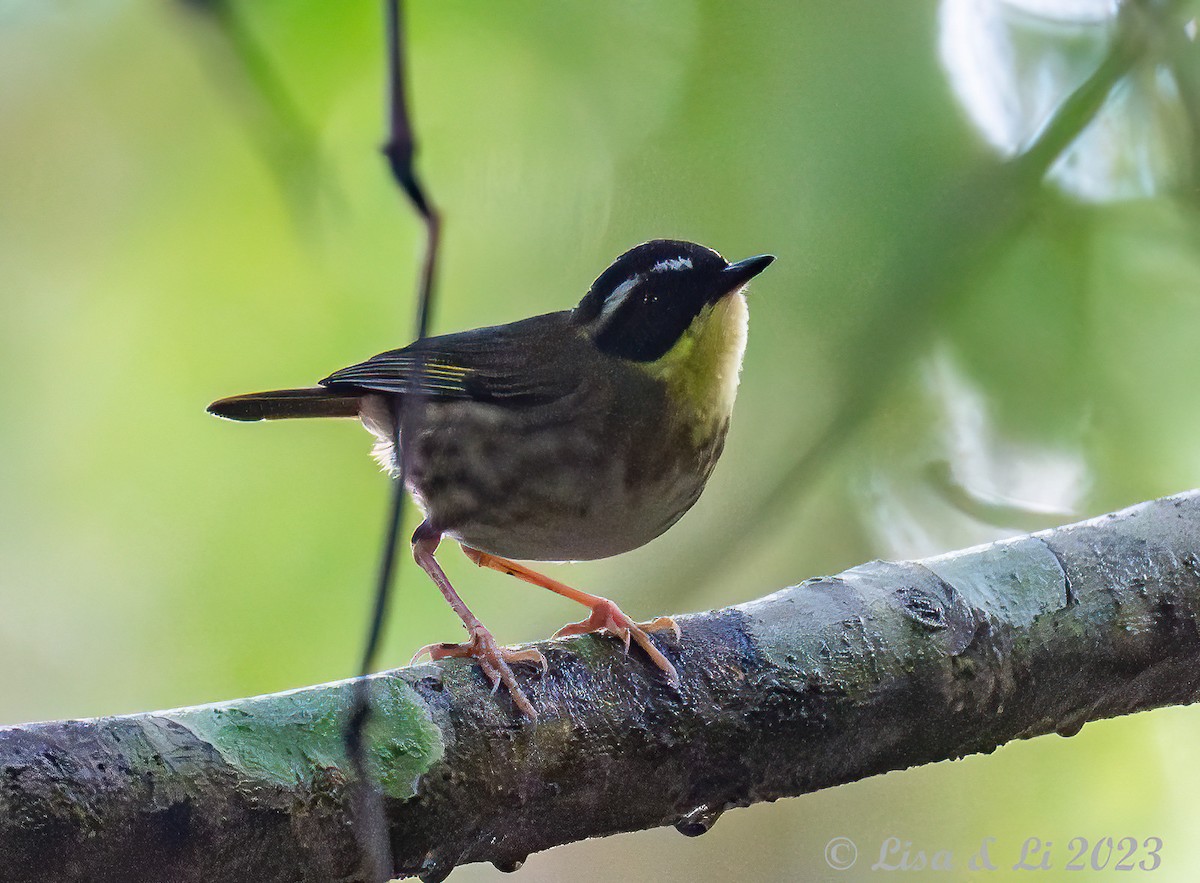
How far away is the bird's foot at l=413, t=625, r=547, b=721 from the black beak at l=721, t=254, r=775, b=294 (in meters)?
0.95

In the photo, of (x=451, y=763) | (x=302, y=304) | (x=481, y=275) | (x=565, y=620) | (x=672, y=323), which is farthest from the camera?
(x=481, y=275)

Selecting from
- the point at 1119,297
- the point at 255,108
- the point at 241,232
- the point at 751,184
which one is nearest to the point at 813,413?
the point at 751,184

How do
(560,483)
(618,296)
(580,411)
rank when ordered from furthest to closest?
(618,296) → (580,411) → (560,483)

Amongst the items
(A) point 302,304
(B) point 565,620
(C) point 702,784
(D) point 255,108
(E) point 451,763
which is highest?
(A) point 302,304

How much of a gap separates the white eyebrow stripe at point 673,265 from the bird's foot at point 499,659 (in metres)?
0.93

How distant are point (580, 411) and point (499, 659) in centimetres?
76

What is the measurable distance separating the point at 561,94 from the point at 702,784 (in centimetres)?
248

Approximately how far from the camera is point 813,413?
340 centimetres

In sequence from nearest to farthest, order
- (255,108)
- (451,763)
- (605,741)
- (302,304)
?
(255,108), (451,763), (605,741), (302,304)

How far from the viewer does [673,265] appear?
8.38ft

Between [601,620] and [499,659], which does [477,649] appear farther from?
[601,620]

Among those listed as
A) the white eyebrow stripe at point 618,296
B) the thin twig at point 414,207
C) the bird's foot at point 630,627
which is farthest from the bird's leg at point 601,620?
the thin twig at point 414,207

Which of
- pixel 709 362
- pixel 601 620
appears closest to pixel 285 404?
pixel 601 620

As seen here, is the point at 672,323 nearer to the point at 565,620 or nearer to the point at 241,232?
the point at 565,620
